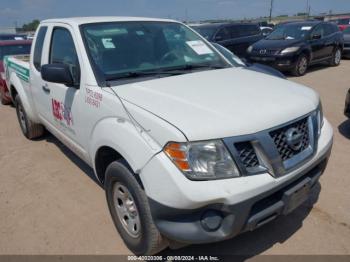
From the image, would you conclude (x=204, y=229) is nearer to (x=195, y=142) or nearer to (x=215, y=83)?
(x=195, y=142)

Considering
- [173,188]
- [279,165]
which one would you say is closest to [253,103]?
[279,165]

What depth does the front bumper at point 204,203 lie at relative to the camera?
6.56ft

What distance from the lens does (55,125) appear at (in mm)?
3938

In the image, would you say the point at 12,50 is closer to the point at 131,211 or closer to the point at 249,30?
the point at 131,211

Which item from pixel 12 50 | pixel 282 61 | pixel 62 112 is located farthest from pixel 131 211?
pixel 282 61

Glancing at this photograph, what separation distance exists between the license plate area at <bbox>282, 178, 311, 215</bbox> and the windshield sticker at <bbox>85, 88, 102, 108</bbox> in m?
1.64

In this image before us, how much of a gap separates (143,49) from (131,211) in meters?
1.60

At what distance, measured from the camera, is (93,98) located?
281cm

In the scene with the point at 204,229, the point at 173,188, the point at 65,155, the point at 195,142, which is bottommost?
the point at 65,155

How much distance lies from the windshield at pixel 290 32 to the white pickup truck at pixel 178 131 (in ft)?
25.9

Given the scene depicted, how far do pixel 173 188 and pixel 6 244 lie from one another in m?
1.93

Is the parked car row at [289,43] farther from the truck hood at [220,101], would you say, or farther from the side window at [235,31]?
the truck hood at [220,101]

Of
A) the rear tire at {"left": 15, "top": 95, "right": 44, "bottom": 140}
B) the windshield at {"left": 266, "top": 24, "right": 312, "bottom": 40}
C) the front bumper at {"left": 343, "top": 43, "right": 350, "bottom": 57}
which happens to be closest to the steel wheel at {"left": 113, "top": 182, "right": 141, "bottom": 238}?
the rear tire at {"left": 15, "top": 95, "right": 44, "bottom": 140}

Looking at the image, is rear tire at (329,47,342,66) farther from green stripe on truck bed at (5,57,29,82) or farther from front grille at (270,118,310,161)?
front grille at (270,118,310,161)
